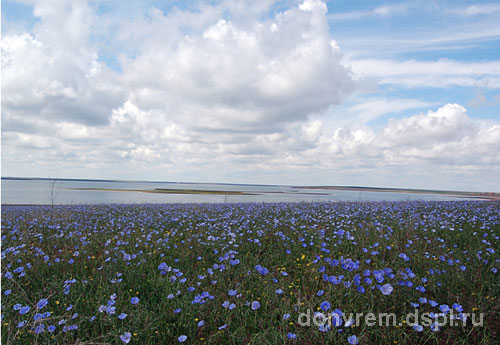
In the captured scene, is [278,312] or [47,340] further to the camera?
[278,312]

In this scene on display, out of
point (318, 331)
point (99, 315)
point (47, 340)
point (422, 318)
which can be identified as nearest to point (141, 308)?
point (99, 315)

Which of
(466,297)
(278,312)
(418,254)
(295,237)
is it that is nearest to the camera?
(278,312)

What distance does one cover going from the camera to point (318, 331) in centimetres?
324

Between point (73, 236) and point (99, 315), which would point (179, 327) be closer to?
point (99, 315)

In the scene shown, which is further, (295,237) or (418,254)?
(295,237)

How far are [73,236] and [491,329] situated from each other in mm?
8064

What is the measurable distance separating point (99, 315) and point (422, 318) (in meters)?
3.85

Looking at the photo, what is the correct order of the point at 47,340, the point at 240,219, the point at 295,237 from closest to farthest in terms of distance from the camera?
the point at 47,340 → the point at 295,237 → the point at 240,219

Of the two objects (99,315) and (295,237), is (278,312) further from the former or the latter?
(295,237)

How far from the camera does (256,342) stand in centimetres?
323

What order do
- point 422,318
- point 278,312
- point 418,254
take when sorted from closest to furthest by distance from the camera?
point 422,318 < point 278,312 < point 418,254

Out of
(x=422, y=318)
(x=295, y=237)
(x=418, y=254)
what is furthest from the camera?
(x=295, y=237)

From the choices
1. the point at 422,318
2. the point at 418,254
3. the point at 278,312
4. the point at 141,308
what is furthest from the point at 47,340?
the point at 418,254

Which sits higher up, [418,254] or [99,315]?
[418,254]
